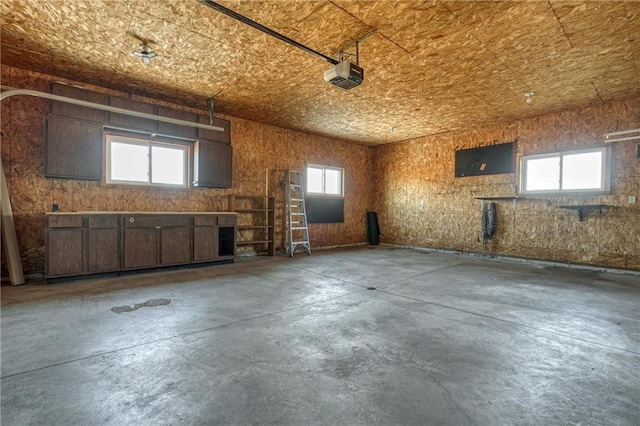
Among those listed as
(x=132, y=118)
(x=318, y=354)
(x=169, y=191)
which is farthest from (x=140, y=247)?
(x=318, y=354)

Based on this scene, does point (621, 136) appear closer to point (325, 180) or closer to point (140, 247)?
point (325, 180)

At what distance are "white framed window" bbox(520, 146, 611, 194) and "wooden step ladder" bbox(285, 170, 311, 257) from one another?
16.1 feet

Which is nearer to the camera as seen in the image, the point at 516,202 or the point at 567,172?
the point at 567,172

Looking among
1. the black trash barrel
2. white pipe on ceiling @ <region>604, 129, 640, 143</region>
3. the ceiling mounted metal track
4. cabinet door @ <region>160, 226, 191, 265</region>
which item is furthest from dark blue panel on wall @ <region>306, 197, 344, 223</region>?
white pipe on ceiling @ <region>604, 129, 640, 143</region>

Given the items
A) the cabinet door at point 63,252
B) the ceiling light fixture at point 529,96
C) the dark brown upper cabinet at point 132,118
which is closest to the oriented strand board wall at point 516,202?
the ceiling light fixture at point 529,96

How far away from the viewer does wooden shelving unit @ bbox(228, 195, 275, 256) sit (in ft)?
21.7

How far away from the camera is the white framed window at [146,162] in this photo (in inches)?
205

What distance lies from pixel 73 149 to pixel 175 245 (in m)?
2.11

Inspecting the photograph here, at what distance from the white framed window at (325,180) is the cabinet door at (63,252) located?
500 cm

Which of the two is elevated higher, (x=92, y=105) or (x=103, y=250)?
(x=92, y=105)

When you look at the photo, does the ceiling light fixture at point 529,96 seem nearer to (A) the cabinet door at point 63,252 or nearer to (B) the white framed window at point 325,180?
(B) the white framed window at point 325,180

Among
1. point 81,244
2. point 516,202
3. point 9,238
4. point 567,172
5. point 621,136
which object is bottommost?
point 81,244

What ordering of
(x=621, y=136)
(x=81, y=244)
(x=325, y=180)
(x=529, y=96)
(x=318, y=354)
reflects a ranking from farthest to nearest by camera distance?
(x=325, y=180)
(x=621, y=136)
(x=529, y=96)
(x=81, y=244)
(x=318, y=354)

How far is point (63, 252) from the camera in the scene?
4.19m
